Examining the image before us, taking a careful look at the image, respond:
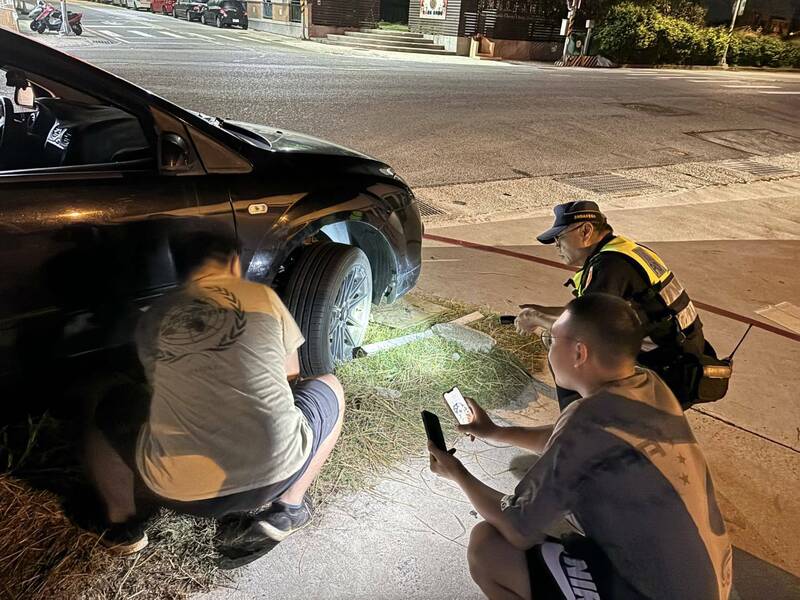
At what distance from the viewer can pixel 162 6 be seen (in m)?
34.6

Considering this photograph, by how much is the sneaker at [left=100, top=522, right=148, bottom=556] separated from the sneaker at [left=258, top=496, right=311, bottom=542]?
0.41 m

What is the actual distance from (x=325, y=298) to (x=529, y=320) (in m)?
1.01

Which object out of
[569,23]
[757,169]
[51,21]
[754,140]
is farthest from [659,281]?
[569,23]

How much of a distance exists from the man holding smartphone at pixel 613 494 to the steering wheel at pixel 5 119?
2.82 m

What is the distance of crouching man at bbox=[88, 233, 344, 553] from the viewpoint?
170 cm

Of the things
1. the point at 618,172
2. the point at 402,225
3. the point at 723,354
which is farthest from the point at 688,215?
the point at 402,225

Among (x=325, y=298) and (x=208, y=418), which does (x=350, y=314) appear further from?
(x=208, y=418)

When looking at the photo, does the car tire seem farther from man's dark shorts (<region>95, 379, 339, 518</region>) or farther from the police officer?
the police officer

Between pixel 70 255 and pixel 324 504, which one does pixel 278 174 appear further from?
pixel 324 504

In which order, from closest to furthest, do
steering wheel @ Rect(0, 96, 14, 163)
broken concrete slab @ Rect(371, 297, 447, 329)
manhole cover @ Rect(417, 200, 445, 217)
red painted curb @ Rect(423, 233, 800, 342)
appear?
steering wheel @ Rect(0, 96, 14, 163) → broken concrete slab @ Rect(371, 297, 447, 329) → red painted curb @ Rect(423, 233, 800, 342) → manhole cover @ Rect(417, 200, 445, 217)

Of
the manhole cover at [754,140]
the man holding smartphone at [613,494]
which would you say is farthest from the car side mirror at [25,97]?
the manhole cover at [754,140]

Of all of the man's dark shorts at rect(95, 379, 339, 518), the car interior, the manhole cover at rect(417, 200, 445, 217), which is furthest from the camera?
the manhole cover at rect(417, 200, 445, 217)

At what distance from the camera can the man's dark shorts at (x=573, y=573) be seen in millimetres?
1530

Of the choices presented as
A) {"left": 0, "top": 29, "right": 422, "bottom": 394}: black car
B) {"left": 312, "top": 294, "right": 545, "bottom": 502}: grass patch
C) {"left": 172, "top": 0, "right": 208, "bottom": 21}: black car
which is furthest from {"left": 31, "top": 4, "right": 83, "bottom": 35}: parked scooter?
{"left": 312, "top": 294, "right": 545, "bottom": 502}: grass patch
